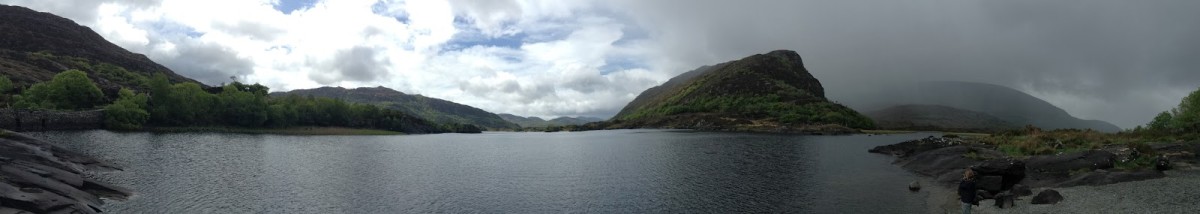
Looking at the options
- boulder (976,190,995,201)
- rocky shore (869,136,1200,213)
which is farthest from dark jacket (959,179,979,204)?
boulder (976,190,995,201)

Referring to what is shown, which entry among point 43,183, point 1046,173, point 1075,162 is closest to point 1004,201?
point 1046,173

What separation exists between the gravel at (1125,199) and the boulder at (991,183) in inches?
99.3

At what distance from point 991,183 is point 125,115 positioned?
7926 inches

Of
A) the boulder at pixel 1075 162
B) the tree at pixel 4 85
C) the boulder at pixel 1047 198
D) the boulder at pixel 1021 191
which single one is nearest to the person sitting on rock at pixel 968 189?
the boulder at pixel 1047 198

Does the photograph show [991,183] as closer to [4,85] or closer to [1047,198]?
[1047,198]

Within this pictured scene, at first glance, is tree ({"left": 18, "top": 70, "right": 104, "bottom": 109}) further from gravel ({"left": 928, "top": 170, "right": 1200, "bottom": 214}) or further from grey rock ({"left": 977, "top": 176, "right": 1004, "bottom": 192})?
gravel ({"left": 928, "top": 170, "right": 1200, "bottom": 214})

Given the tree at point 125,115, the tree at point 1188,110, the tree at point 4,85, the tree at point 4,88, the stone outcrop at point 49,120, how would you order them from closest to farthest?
the tree at point 1188,110, the stone outcrop at point 49,120, the tree at point 125,115, the tree at point 4,88, the tree at point 4,85

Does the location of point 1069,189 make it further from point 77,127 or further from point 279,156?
point 77,127

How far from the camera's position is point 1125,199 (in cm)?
3666

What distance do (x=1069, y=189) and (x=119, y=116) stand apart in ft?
676

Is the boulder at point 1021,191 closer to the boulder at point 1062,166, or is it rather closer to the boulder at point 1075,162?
the boulder at point 1062,166

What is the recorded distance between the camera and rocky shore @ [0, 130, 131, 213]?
33156 millimetres

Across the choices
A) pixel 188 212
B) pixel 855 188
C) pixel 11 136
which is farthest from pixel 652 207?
pixel 11 136

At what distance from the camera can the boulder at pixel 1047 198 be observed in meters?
38.8
